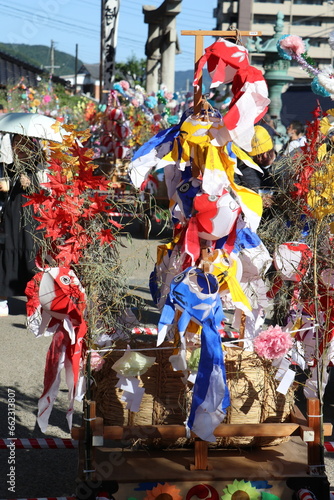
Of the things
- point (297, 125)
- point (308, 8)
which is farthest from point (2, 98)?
point (308, 8)

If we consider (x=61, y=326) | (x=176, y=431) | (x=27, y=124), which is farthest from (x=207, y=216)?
(x=27, y=124)

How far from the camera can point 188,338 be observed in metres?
3.15

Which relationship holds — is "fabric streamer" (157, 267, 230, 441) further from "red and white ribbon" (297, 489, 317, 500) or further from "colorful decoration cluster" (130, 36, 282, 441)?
"red and white ribbon" (297, 489, 317, 500)

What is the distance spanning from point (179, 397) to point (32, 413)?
4.87ft

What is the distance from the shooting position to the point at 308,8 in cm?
6962

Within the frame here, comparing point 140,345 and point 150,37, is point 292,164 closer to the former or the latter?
point 140,345

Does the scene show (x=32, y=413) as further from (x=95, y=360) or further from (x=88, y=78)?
(x=88, y=78)

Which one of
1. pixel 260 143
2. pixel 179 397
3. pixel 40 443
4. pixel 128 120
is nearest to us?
pixel 179 397

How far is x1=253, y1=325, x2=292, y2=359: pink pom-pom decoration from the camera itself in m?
3.07

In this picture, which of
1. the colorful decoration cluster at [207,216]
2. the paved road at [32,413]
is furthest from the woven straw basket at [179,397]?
the paved road at [32,413]

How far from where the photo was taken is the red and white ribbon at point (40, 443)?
12.2 feet

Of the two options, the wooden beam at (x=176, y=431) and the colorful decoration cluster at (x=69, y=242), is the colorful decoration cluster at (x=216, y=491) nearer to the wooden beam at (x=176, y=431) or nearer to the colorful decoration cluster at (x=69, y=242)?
the wooden beam at (x=176, y=431)

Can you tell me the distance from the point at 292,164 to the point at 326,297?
75 centimetres

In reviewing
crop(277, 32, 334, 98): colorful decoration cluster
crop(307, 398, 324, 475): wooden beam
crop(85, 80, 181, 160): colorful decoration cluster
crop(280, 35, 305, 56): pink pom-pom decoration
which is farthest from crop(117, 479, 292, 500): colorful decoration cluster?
crop(85, 80, 181, 160): colorful decoration cluster
